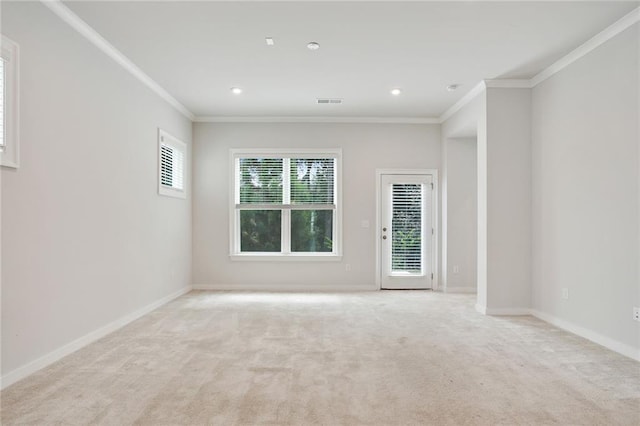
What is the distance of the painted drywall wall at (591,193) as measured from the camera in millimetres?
3426

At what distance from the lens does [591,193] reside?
152 inches

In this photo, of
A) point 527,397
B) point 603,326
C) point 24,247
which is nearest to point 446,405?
point 527,397

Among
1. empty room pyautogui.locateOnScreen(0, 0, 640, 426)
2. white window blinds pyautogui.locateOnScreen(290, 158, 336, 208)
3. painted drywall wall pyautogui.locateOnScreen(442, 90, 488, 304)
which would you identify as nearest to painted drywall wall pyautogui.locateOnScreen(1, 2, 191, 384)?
empty room pyautogui.locateOnScreen(0, 0, 640, 426)

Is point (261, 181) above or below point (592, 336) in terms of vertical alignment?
above

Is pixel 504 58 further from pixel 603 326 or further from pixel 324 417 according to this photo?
pixel 324 417

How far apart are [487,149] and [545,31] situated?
1.57 metres

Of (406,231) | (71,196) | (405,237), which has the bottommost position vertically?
(405,237)

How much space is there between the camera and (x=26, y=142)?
116 inches

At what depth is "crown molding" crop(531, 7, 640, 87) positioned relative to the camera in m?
3.36

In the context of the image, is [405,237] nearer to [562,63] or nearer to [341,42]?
[562,63]

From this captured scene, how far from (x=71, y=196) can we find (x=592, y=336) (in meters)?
4.97

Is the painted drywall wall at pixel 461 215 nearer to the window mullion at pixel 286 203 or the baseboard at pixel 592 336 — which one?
the baseboard at pixel 592 336

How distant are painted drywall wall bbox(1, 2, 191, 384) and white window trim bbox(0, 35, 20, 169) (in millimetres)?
73

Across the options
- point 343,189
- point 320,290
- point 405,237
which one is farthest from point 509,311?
point 343,189
